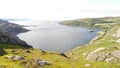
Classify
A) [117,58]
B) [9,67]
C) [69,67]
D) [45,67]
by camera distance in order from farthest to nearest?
[117,58], [69,67], [45,67], [9,67]

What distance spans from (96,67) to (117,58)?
6706 cm

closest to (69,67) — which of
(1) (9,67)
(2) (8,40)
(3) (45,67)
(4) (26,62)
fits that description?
(3) (45,67)

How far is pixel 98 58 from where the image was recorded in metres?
147

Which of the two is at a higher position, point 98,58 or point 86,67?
point 86,67

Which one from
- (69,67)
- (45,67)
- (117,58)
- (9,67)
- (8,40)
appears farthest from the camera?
(8,40)

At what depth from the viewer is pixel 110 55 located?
14450cm

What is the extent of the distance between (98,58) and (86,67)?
7564 cm

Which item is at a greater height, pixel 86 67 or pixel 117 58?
pixel 86 67

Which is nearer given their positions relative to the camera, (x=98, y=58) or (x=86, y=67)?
(x=86, y=67)

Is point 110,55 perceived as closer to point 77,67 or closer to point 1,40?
point 1,40

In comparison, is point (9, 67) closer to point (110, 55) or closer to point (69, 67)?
point (69, 67)

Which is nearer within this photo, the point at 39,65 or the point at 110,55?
the point at 39,65

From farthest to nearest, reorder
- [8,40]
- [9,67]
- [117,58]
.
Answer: [8,40] < [117,58] < [9,67]

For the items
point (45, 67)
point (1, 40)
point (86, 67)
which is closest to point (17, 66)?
point (45, 67)
